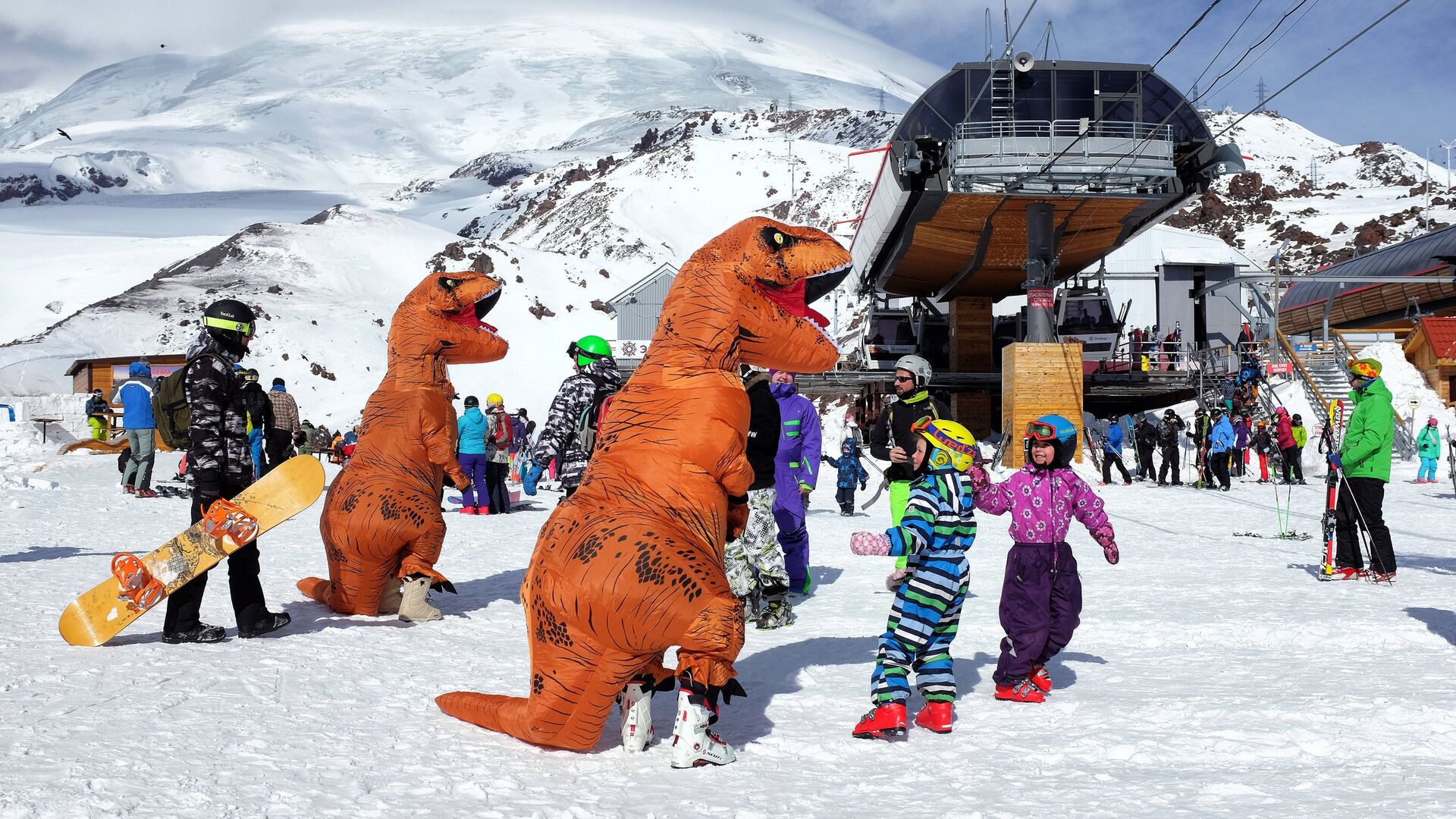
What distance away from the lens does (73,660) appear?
477cm

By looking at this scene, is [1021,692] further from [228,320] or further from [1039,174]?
[1039,174]

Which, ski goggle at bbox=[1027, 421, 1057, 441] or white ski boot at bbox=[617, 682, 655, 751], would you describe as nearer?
white ski boot at bbox=[617, 682, 655, 751]

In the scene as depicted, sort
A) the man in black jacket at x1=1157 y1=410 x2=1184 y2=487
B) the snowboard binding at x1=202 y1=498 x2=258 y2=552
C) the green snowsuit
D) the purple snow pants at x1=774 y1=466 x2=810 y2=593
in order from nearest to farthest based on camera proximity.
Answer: the snowboard binding at x1=202 y1=498 x2=258 y2=552 → the purple snow pants at x1=774 y1=466 x2=810 y2=593 → the green snowsuit → the man in black jacket at x1=1157 y1=410 x2=1184 y2=487

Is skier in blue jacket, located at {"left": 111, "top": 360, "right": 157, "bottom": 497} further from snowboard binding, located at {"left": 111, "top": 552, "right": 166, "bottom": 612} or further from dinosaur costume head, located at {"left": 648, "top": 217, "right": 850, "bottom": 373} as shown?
dinosaur costume head, located at {"left": 648, "top": 217, "right": 850, "bottom": 373}

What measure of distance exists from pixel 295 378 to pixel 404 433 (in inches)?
1357

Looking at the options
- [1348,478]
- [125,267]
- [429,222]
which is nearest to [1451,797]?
[1348,478]

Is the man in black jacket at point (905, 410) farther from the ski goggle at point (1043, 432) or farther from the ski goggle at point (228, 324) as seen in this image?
the ski goggle at point (228, 324)

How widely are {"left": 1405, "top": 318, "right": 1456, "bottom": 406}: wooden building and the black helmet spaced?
25.2 metres

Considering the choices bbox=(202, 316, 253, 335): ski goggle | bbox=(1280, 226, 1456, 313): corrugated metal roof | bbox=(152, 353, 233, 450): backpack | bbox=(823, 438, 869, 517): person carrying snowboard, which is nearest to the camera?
bbox=(202, 316, 253, 335): ski goggle

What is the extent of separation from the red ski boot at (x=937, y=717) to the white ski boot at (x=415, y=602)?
3.10m

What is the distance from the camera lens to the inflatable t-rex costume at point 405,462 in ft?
20.3

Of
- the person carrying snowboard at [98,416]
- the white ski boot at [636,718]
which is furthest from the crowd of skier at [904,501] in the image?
the person carrying snowboard at [98,416]

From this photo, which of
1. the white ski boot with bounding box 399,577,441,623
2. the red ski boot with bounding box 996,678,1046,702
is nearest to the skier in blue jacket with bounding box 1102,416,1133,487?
the red ski boot with bounding box 996,678,1046,702

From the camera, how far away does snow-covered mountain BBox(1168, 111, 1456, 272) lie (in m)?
58.3
